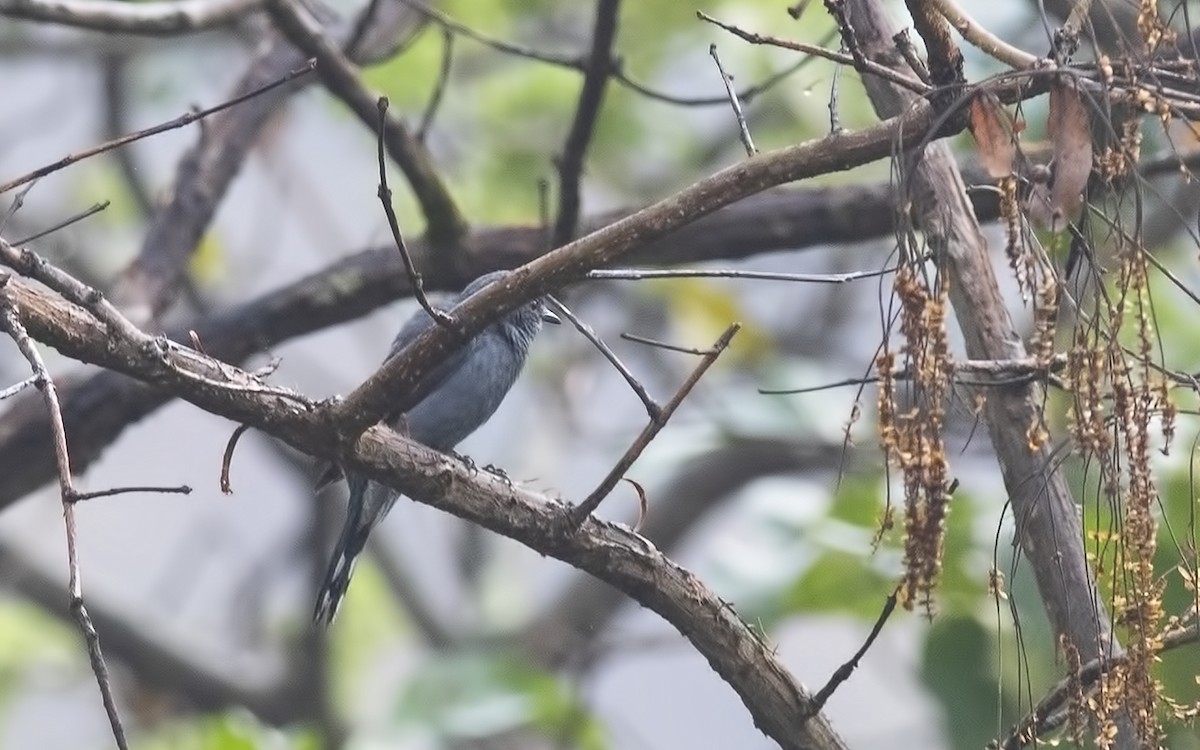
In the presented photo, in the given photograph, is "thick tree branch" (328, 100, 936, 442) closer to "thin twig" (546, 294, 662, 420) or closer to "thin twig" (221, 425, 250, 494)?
"thin twig" (546, 294, 662, 420)

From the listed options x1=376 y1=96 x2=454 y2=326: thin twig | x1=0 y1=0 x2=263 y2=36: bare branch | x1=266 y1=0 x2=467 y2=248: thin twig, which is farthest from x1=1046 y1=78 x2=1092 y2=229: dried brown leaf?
x1=0 y1=0 x2=263 y2=36: bare branch

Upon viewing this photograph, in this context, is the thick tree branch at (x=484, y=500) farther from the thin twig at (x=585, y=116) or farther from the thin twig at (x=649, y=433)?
the thin twig at (x=585, y=116)

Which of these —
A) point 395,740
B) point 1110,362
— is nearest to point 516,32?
point 395,740

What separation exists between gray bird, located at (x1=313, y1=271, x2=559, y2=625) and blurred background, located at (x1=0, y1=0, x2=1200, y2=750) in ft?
1.18

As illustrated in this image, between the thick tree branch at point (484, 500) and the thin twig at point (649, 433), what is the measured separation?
0.05 metres

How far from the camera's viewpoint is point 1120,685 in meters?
1.28

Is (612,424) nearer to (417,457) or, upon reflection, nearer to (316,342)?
(316,342)

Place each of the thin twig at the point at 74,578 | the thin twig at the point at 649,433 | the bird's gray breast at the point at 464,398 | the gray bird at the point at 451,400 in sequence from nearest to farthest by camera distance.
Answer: the thin twig at the point at 74,578 < the thin twig at the point at 649,433 < the gray bird at the point at 451,400 < the bird's gray breast at the point at 464,398

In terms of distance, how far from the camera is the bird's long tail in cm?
274

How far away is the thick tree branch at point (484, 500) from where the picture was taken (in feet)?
4.68

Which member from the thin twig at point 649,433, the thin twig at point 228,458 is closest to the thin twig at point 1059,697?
the thin twig at point 649,433

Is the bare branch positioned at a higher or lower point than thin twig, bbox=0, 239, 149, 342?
higher

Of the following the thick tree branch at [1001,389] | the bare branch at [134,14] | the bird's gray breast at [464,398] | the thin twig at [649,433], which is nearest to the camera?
the thin twig at [649,433]

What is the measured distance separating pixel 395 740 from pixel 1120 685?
7.97ft
